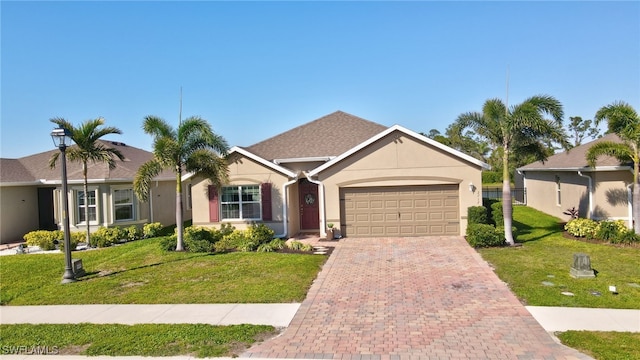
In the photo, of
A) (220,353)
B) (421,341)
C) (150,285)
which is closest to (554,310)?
(421,341)

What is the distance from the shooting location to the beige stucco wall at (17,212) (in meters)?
18.2

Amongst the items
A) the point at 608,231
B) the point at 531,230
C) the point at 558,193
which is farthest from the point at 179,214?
the point at 558,193

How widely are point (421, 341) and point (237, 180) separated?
12267 millimetres

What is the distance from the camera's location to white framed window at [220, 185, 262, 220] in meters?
17.3

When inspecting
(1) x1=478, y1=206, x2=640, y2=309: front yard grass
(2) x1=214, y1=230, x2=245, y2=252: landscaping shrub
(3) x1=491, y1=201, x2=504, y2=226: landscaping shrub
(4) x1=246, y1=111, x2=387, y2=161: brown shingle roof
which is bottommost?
(1) x1=478, y1=206, x2=640, y2=309: front yard grass

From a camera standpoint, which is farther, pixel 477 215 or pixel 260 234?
pixel 477 215

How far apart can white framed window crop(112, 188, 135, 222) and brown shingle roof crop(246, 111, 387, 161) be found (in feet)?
20.2

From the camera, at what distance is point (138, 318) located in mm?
7988

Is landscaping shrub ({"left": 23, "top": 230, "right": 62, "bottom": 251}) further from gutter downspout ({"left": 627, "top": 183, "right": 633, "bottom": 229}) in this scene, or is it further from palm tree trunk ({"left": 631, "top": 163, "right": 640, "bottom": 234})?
gutter downspout ({"left": 627, "top": 183, "right": 633, "bottom": 229})

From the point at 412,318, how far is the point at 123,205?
15986mm

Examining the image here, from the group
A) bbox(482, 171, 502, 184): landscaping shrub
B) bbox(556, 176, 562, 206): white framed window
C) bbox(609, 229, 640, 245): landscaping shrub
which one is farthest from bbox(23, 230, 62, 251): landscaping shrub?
bbox(482, 171, 502, 184): landscaping shrub

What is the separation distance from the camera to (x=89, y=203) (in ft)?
60.0

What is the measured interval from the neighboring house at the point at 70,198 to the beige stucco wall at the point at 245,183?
2.18 m

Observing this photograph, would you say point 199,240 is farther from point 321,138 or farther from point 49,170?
point 49,170
